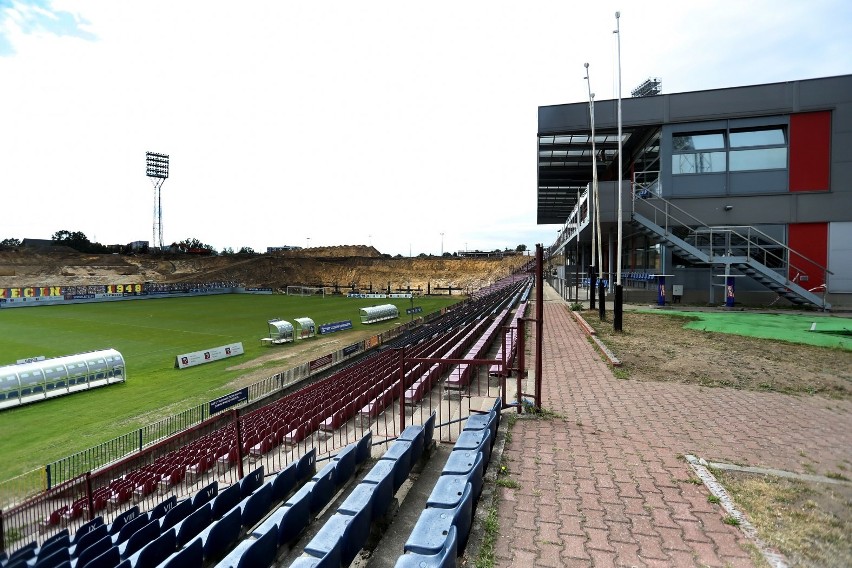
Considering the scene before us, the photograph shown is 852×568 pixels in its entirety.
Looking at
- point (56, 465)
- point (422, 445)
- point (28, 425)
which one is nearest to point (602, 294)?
point (422, 445)

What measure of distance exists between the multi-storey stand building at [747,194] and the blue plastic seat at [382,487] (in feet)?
69.5

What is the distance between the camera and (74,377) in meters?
18.2

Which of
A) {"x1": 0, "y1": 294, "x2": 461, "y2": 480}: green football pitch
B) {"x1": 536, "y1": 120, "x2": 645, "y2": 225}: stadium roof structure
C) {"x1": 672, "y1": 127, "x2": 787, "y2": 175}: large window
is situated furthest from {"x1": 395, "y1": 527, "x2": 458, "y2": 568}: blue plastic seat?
{"x1": 536, "y1": 120, "x2": 645, "y2": 225}: stadium roof structure

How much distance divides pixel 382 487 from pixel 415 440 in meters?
1.31

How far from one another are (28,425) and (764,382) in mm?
22587

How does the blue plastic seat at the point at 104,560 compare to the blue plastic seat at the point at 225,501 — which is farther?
the blue plastic seat at the point at 225,501

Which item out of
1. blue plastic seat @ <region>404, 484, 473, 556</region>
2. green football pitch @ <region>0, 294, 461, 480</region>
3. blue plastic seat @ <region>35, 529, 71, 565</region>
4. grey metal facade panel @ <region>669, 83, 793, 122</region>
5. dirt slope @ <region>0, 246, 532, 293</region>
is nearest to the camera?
blue plastic seat @ <region>404, 484, 473, 556</region>

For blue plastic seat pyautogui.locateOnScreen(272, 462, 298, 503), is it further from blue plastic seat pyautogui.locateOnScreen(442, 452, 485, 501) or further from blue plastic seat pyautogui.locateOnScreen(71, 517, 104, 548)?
blue plastic seat pyautogui.locateOnScreen(71, 517, 104, 548)

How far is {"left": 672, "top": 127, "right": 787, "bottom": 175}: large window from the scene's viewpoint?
75.0ft

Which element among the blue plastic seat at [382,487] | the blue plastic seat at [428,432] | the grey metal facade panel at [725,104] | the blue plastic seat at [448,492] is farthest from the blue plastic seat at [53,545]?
the grey metal facade panel at [725,104]

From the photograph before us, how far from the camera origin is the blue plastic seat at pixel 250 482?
6.32 metres

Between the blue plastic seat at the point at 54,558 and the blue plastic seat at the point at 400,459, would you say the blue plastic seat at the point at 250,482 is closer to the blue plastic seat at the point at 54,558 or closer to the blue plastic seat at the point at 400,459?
the blue plastic seat at the point at 54,558

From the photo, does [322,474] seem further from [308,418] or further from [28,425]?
[28,425]

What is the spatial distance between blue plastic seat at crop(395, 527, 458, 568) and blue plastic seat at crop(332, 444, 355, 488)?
2409mm
